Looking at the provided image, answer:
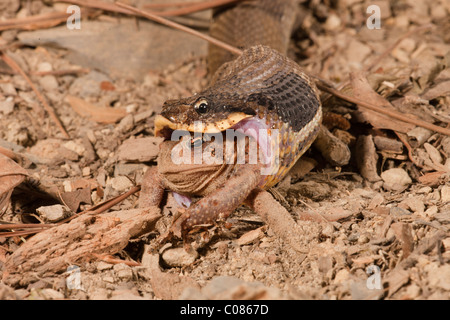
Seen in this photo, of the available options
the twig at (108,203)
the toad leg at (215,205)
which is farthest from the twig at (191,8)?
the toad leg at (215,205)

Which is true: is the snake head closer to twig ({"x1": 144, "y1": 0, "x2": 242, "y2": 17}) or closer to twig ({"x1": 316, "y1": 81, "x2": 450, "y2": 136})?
twig ({"x1": 316, "y1": 81, "x2": 450, "y2": 136})

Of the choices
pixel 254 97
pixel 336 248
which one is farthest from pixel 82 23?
pixel 336 248

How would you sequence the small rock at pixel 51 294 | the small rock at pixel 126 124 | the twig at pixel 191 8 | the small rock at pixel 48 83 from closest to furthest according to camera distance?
the small rock at pixel 51 294
the small rock at pixel 126 124
the small rock at pixel 48 83
the twig at pixel 191 8

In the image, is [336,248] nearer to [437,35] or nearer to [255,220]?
[255,220]

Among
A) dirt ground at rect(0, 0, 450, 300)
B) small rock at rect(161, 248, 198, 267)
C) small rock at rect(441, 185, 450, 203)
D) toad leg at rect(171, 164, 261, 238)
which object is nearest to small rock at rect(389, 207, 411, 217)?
dirt ground at rect(0, 0, 450, 300)

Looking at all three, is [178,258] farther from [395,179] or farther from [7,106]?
[7,106]

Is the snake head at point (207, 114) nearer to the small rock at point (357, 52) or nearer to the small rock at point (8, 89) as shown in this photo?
the small rock at point (8, 89)
